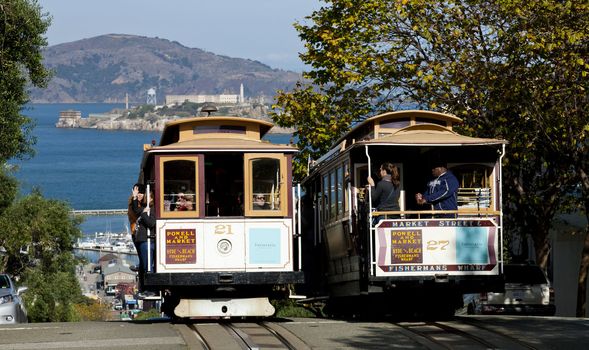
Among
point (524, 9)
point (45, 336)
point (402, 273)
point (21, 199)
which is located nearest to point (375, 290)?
point (402, 273)

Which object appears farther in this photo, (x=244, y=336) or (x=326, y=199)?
(x=326, y=199)

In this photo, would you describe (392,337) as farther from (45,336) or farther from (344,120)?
(344,120)

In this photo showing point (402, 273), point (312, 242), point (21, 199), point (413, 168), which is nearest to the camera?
point (402, 273)

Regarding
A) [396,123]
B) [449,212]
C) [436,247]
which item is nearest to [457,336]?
[436,247]

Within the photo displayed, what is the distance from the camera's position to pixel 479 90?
31203 mm

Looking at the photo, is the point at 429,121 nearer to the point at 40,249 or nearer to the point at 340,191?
the point at 340,191

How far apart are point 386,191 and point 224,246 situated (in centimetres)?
270

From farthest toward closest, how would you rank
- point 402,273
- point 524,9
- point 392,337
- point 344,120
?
point 344,120 < point 524,9 < point 402,273 < point 392,337

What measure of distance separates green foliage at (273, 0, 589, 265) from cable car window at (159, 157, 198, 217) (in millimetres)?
9472

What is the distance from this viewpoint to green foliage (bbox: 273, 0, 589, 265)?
29219mm

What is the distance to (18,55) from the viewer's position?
30.6 meters

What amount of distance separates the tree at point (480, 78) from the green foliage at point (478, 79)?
26 millimetres

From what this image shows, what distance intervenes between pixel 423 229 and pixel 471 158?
1812 mm

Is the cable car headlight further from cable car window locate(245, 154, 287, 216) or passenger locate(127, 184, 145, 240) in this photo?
passenger locate(127, 184, 145, 240)
